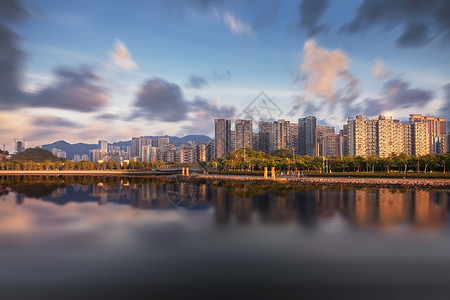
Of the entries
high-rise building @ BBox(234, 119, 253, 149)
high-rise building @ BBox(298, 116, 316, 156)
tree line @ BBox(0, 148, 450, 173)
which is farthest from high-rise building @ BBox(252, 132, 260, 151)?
tree line @ BBox(0, 148, 450, 173)

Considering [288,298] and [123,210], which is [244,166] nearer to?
[123,210]

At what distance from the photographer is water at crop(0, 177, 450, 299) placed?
31.4 ft

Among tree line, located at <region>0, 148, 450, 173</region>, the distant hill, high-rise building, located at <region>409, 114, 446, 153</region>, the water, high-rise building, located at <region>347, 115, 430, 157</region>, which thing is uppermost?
high-rise building, located at <region>409, 114, 446, 153</region>

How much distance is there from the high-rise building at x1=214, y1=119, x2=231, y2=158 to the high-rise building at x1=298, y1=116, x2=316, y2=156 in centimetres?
4040

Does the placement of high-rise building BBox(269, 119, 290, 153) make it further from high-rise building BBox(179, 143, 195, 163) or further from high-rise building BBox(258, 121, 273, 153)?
high-rise building BBox(179, 143, 195, 163)

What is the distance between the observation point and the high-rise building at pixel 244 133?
148m

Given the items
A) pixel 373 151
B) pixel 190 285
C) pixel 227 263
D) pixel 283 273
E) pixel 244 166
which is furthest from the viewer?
pixel 373 151

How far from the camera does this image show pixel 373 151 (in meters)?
110

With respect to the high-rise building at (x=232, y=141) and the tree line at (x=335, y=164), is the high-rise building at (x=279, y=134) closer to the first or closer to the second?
the high-rise building at (x=232, y=141)

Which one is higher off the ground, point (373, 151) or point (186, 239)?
point (373, 151)

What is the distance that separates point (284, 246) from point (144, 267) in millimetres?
6586

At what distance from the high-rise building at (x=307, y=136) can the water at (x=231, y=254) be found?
130352mm

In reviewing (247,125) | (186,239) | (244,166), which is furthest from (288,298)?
(247,125)

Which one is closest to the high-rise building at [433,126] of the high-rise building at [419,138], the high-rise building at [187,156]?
the high-rise building at [419,138]
